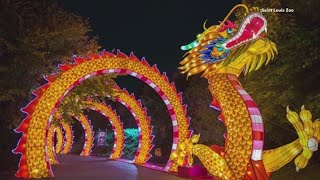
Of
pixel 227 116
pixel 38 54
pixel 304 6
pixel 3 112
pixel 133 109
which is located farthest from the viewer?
pixel 133 109

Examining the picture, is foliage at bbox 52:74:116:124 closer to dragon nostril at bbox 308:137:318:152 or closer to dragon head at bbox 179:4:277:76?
dragon head at bbox 179:4:277:76

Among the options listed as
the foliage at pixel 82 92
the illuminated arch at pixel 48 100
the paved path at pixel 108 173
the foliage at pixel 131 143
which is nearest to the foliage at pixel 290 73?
the paved path at pixel 108 173

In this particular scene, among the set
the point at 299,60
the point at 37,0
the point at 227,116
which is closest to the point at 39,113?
the point at 37,0

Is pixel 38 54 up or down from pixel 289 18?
down

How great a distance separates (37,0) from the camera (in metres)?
14.3

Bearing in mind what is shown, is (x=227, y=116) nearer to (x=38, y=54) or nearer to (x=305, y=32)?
(x=305, y=32)

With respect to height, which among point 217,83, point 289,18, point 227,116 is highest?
point 289,18

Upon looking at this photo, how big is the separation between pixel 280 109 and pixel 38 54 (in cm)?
722

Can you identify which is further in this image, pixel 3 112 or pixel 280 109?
pixel 3 112

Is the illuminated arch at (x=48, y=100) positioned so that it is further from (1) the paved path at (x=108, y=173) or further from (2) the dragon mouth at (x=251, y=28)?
(2) the dragon mouth at (x=251, y=28)

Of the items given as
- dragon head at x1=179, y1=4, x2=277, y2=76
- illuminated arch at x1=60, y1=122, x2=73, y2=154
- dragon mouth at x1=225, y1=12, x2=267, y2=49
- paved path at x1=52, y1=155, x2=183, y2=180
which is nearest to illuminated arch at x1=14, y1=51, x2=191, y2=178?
paved path at x1=52, y1=155, x2=183, y2=180

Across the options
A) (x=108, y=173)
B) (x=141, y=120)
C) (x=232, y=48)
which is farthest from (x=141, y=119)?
(x=232, y=48)

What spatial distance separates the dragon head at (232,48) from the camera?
372 inches

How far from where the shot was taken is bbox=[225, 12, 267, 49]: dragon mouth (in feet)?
30.9
